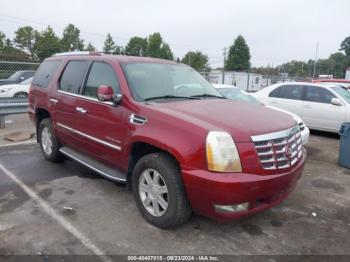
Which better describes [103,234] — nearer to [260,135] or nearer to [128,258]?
[128,258]

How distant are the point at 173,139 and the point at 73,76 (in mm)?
2523

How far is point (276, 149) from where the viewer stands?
10.7 ft

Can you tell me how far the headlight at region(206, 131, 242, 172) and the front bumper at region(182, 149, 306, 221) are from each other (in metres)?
0.06

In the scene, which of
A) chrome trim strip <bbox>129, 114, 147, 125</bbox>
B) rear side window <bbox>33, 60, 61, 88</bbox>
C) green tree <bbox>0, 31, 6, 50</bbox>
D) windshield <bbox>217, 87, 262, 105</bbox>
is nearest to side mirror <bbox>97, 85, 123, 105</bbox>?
chrome trim strip <bbox>129, 114, 147, 125</bbox>

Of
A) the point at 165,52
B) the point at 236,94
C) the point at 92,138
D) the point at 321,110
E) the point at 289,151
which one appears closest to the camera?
the point at 289,151

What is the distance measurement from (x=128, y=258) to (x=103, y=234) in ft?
1.68

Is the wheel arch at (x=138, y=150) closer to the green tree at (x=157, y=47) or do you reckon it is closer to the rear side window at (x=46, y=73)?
the rear side window at (x=46, y=73)

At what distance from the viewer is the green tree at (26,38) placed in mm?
66344

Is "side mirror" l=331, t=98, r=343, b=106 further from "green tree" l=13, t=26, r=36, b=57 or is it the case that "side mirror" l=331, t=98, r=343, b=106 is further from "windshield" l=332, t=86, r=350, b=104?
"green tree" l=13, t=26, r=36, b=57

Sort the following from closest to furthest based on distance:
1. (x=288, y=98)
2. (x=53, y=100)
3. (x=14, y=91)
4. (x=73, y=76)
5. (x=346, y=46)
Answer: (x=73, y=76) < (x=53, y=100) < (x=288, y=98) < (x=14, y=91) < (x=346, y=46)

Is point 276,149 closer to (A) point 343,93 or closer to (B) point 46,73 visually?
(B) point 46,73

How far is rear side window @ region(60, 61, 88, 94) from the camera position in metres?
4.80

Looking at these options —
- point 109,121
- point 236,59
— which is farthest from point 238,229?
point 236,59

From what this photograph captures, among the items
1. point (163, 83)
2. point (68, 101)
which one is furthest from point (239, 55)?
point (163, 83)
